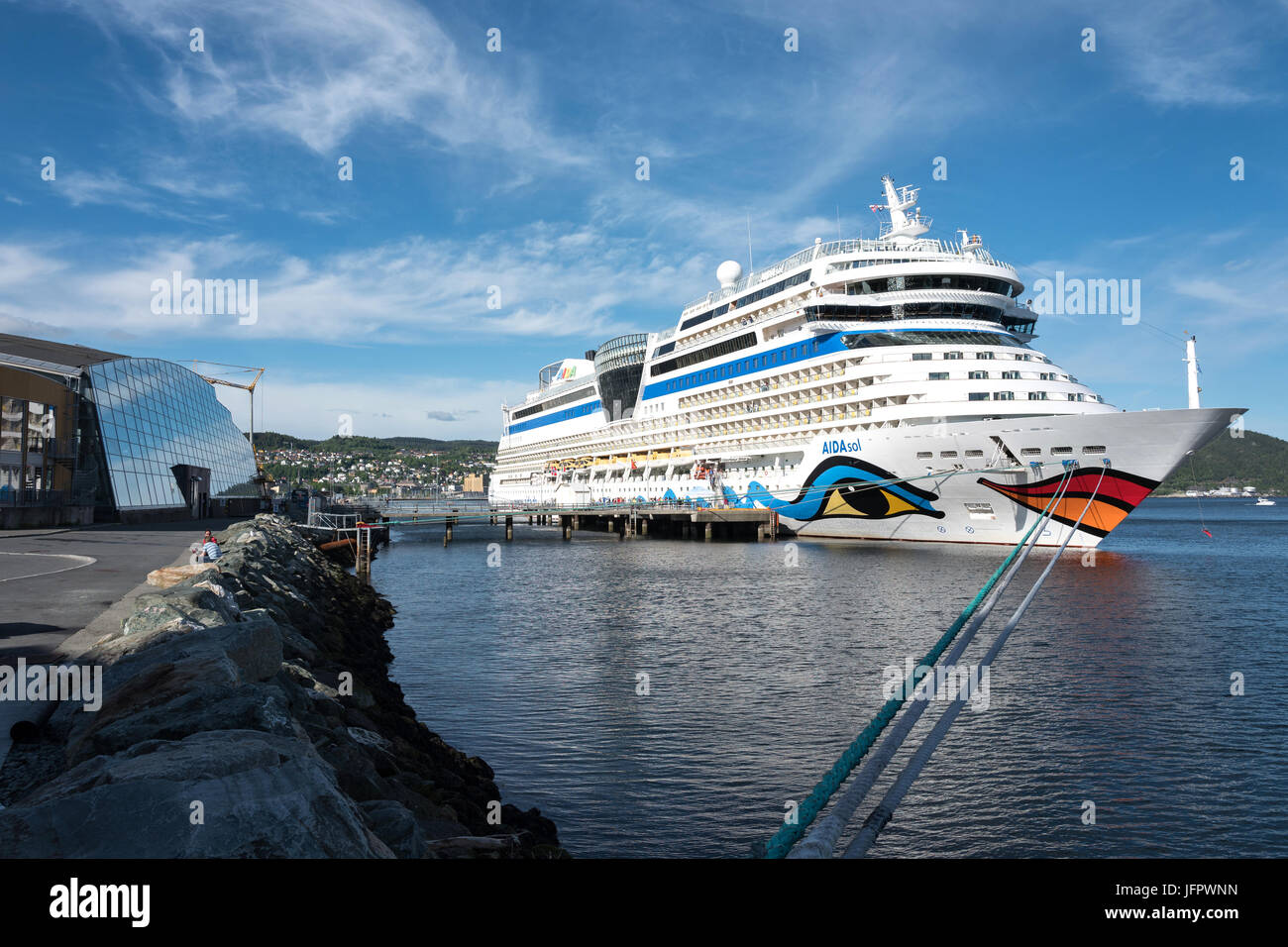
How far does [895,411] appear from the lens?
38500 mm

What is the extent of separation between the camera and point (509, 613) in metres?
26.1

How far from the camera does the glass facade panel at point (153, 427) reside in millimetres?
44281

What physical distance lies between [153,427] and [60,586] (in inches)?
1589

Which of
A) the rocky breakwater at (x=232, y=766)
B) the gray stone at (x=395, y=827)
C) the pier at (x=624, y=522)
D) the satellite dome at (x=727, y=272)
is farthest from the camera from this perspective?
the satellite dome at (x=727, y=272)

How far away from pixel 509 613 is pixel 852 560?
58.9 ft

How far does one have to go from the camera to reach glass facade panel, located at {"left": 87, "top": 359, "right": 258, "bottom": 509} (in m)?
44.3

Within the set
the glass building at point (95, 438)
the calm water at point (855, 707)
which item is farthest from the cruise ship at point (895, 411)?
the glass building at point (95, 438)

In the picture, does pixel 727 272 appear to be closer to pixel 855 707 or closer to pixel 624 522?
pixel 624 522

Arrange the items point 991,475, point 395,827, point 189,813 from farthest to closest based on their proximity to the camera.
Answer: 1. point 991,475
2. point 395,827
3. point 189,813

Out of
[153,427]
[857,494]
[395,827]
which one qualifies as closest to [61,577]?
[395,827]

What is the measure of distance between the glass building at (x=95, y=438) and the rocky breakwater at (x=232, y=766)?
3192cm

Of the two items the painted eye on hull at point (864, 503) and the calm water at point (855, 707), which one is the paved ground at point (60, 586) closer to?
the calm water at point (855, 707)

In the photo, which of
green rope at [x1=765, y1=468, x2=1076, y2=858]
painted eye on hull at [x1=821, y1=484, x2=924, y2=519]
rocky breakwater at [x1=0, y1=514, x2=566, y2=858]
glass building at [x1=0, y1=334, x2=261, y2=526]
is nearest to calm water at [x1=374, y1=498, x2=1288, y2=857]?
rocky breakwater at [x1=0, y1=514, x2=566, y2=858]
